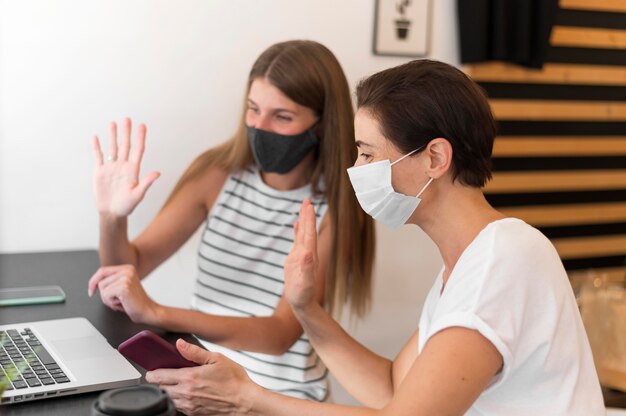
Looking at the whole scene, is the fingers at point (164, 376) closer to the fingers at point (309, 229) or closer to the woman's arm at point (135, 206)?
the fingers at point (309, 229)

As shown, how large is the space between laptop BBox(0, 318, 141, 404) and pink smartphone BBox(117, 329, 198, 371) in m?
0.04

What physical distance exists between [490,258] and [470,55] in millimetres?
1618

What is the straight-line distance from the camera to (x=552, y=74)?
9.98 ft

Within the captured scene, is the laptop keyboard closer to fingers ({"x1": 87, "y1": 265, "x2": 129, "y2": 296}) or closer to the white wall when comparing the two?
fingers ({"x1": 87, "y1": 265, "x2": 129, "y2": 296})

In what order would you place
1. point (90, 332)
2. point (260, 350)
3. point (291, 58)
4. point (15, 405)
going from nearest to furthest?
point (15, 405) → point (90, 332) → point (260, 350) → point (291, 58)

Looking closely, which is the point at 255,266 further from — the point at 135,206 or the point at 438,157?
the point at 438,157

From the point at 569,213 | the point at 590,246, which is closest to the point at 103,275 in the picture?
the point at 569,213

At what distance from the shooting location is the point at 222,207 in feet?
7.17

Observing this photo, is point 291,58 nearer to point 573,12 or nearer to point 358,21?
point 358,21

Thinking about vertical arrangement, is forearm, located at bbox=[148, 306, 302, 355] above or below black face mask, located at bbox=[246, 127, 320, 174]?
below

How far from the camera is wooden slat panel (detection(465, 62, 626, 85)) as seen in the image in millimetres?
2838

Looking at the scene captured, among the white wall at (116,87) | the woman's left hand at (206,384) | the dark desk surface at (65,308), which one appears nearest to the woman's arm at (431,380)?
the woman's left hand at (206,384)

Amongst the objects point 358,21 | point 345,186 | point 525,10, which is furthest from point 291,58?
point 525,10

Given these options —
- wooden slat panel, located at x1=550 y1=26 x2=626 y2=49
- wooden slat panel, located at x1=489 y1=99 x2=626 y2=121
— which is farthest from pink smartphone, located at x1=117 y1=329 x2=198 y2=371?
wooden slat panel, located at x1=550 y1=26 x2=626 y2=49
